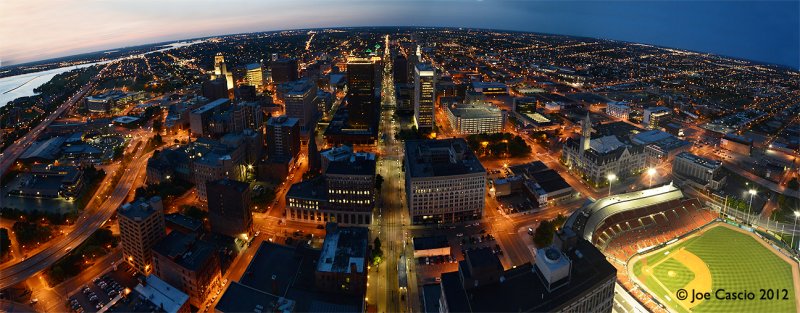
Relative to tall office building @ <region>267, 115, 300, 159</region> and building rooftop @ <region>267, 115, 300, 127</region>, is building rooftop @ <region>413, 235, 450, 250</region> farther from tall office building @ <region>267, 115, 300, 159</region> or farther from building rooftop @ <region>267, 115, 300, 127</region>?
building rooftop @ <region>267, 115, 300, 127</region>

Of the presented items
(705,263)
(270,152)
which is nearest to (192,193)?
(270,152)

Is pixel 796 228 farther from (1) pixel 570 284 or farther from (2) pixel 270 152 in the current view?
(2) pixel 270 152

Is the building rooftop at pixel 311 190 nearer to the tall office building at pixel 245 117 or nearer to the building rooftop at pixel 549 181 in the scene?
the building rooftop at pixel 549 181

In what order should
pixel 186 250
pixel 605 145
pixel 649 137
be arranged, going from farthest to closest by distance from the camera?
pixel 649 137, pixel 605 145, pixel 186 250

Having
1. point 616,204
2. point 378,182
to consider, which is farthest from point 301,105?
point 616,204

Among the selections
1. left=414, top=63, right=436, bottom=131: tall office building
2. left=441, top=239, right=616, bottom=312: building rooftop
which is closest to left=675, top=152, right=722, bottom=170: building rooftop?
left=441, top=239, right=616, bottom=312: building rooftop

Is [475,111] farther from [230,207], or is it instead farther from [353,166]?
[230,207]

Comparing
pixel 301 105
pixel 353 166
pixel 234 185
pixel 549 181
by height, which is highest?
pixel 301 105
